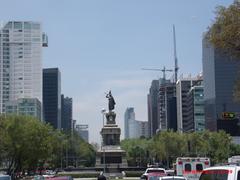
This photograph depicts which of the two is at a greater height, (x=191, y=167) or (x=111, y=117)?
(x=111, y=117)

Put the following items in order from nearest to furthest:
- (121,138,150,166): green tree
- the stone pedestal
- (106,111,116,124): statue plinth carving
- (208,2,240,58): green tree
→ 1. (208,2,240,58): green tree
2. the stone pedestal
3. (106,111,116,124): statue plinth carving
4. (121,138,150,166): green tree

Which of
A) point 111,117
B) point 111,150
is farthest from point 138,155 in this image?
point 111,150

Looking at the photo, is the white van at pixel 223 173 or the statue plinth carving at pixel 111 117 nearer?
the white van at pixel 223 173

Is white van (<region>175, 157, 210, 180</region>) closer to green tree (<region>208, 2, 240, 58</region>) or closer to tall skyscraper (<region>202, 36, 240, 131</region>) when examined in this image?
green tree (<region>208, 2, 240, 58</region>)

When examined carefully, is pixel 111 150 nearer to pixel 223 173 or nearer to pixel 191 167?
pixel 191 167

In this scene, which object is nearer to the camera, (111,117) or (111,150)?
(111,150)

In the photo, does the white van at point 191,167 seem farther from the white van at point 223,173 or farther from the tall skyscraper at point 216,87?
the tall skyscraper at point 216,87

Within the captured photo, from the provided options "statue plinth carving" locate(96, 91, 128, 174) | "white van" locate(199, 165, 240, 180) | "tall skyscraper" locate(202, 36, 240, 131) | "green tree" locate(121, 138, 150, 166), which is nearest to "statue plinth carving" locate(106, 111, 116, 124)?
"statue plinth carving" locate(96, 91, 128, 174)

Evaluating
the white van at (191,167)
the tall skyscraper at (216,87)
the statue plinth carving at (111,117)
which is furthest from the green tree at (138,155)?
the white van at (191,167)

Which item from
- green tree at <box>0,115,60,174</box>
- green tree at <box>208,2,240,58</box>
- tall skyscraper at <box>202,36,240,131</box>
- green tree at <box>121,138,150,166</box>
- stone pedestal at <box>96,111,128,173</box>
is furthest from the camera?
tall skyscraper at <box>202,36,240,131</box>

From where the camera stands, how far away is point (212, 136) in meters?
108

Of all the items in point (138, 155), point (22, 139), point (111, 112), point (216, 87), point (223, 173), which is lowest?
point (223, 173)

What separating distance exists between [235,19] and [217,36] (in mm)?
1076

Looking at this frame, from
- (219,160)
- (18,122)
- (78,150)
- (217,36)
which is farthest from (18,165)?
(78,150)
